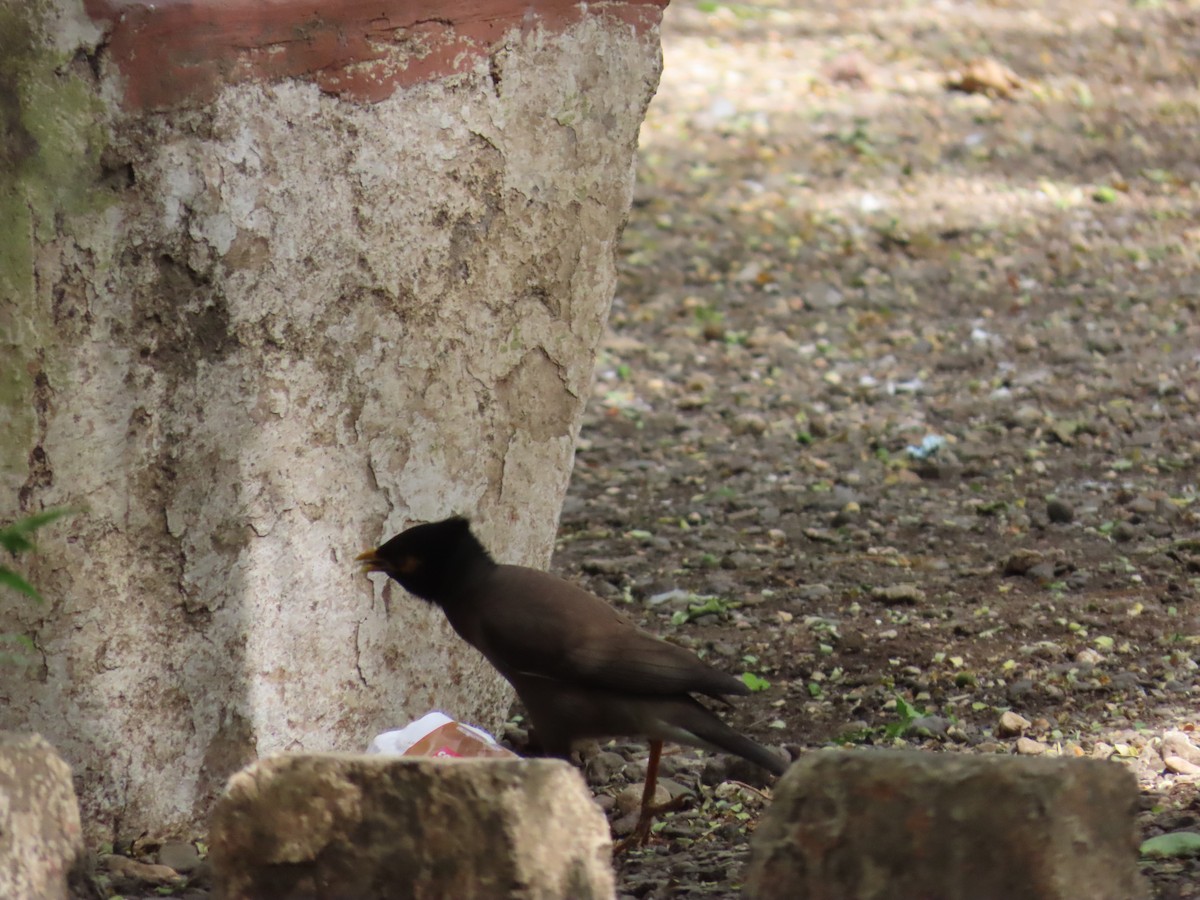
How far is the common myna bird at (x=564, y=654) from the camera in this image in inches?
143

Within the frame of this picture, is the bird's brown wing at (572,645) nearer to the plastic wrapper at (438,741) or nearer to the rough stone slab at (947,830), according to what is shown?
the plastic wrapper at (438,741)

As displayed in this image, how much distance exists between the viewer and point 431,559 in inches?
146

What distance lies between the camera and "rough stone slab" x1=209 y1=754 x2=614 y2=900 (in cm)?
250

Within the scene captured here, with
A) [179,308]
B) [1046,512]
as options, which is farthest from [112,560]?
[1046,512]

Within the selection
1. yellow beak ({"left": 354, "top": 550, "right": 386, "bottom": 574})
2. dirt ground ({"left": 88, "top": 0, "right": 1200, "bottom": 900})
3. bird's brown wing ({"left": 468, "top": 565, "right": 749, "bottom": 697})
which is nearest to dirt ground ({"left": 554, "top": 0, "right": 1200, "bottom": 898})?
dirt ground ({"left": 88, "top": 0, "right": 1200, "bottom": 900})

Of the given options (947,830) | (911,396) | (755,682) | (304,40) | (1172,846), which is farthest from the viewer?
(911,396)

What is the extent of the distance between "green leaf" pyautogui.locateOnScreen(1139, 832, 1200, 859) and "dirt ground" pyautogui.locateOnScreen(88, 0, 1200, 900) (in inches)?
2.5

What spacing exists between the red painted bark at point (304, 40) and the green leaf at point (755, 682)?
1.83m

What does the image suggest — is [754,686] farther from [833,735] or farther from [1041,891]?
[1041,891]

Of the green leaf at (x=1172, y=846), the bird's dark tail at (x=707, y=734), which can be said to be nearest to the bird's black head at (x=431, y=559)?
the bird's dark tail at (x=707, y=734)

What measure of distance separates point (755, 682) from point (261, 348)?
1.75 meters

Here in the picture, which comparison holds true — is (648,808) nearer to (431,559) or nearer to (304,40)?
(431,559)

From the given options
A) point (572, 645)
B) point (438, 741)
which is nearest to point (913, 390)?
point (572, 645)

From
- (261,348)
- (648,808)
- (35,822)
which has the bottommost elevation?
(648,808)
